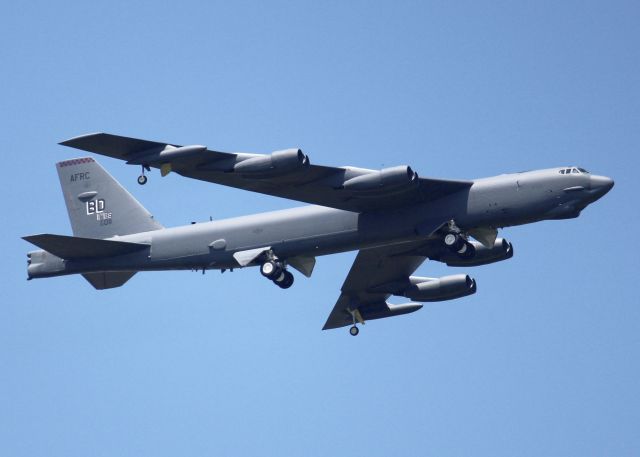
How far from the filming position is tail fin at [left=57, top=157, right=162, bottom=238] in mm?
49000

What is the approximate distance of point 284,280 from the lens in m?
45.8

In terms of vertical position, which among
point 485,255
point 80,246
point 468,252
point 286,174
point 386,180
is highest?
point 286,174

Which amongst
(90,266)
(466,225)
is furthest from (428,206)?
(90,266)

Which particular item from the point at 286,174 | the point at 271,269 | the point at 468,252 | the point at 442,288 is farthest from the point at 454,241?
the point at 442,288

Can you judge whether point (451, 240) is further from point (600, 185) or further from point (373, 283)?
point (373, 283)

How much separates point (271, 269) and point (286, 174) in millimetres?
4976

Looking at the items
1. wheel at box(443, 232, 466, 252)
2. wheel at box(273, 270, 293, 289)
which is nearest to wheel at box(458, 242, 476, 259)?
wheel at box(443, 232, 466, 252)

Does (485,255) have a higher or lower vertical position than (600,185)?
lower

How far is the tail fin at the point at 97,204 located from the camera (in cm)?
4900

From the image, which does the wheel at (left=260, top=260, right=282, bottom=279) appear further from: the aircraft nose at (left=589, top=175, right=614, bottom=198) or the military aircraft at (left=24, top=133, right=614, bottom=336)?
the aircraft nose at (left=589, top=175, right=614, bottom=198)

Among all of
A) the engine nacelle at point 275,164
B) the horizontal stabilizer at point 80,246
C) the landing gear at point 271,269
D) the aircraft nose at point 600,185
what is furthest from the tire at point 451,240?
the horizontal stabilizer at point 80,246

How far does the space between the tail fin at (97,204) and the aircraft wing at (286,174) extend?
6.73 m

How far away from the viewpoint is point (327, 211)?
4481 centimetres

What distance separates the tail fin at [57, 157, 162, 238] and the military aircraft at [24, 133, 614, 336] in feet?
0.14
